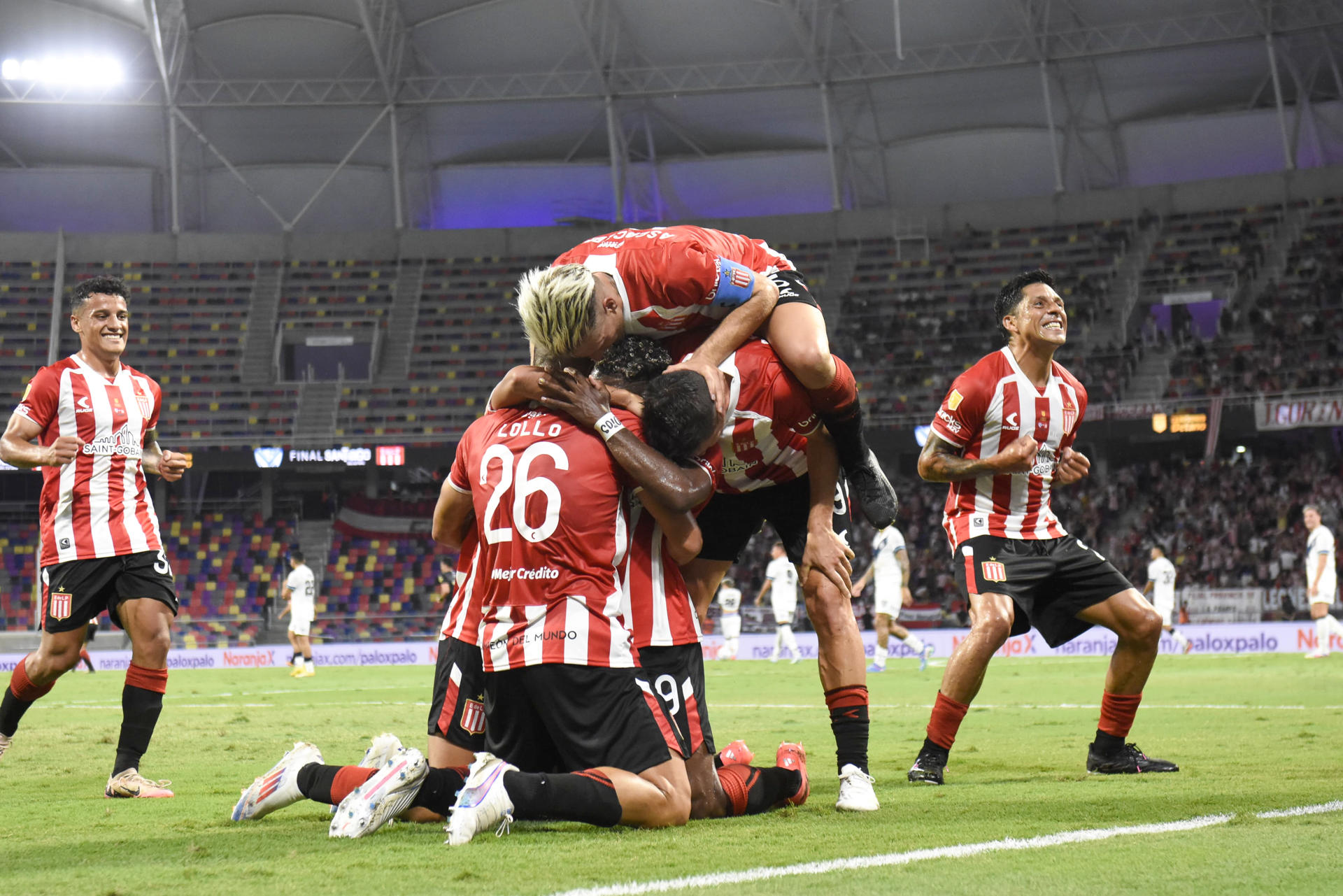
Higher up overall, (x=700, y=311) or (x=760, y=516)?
(x=700, y=311)

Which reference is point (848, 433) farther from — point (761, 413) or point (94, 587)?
point (94, 587)

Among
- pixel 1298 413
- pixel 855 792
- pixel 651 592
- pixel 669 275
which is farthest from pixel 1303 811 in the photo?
pixel 1298 413

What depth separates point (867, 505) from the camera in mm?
5621

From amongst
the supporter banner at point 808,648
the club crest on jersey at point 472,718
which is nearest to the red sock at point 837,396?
the club crest on jersey at point 472,718

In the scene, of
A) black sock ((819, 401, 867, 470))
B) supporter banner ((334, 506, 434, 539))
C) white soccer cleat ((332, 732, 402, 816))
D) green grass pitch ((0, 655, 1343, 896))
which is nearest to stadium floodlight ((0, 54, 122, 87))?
supporter banner ((334, 506, 434, 539))

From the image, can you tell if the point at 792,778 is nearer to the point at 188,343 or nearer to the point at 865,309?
the point at 865,309

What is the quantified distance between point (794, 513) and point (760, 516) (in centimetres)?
15

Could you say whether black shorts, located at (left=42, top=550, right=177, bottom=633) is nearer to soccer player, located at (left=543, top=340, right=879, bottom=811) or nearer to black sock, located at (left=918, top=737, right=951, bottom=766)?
soccer player, located at (left=543, top=340, right=879, bottom=811)

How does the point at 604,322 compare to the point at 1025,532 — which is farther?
the point at 1025,532

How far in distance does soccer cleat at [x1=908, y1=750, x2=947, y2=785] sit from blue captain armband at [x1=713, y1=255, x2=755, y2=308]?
2.32 m

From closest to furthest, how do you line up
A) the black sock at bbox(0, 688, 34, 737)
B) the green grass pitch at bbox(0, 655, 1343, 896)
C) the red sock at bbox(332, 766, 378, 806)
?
1. the green grass pitch at bbox(0, 655, 1343, 896)
2. the red sock at bbox(332, 766, 378, 806)
3. the black sock at bbox(0, 688, 34, 737)

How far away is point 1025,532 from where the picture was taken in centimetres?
671

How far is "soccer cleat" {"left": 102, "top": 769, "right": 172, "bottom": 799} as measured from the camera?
5957 mm

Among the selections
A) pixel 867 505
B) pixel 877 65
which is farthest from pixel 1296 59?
pixel 867 505
